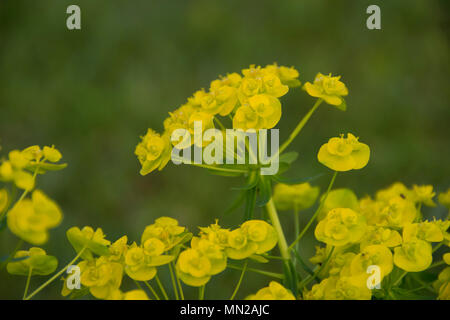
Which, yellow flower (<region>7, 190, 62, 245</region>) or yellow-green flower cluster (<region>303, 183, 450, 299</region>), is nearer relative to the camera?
yellow flower (<region>7, 190, 62, 245</region>)

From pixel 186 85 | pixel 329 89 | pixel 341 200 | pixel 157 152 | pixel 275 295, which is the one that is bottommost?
pixel 275 295

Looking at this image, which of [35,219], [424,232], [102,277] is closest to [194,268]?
[102,277]

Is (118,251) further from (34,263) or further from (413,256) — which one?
(413,256)

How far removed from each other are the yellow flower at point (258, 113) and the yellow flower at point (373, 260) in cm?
27

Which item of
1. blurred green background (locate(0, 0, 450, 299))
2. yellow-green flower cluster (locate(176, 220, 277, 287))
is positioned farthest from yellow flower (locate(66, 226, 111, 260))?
blurred green background (locate(0, 0, 450, 299))

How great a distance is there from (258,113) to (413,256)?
0.34 m

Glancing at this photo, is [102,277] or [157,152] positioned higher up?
[157,152]

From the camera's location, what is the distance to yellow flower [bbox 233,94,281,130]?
87 centimetres

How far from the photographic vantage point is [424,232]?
2.75 ft

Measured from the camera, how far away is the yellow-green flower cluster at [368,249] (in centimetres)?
77

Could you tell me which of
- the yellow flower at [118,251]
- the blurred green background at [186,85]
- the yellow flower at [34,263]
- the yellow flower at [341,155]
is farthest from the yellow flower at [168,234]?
the blurred green background at [186,85]

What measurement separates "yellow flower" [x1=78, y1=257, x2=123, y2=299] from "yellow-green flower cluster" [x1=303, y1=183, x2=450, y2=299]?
1.04 ft

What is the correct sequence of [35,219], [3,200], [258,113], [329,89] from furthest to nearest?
[329,89] → [258,113] → [3,200] → [35,219]

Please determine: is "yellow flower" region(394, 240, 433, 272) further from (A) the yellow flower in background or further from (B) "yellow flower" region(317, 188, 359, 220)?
(A) the yellow flower in background
